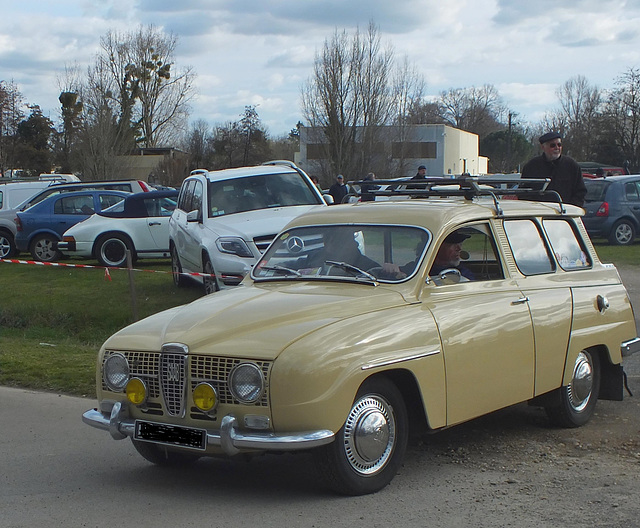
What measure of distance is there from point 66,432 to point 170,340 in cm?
240

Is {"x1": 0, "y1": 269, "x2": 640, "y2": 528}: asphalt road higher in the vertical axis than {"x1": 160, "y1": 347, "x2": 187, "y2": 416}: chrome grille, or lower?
lower

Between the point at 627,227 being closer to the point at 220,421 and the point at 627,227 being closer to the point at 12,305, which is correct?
the point at 12,305

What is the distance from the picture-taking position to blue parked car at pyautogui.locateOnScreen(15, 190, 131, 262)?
22.1 m

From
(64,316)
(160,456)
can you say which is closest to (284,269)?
(160,456)

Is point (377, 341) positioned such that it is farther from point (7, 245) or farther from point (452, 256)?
point (7, 245)

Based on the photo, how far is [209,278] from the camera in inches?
481

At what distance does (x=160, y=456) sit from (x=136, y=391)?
79 cm

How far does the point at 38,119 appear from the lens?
70.2m

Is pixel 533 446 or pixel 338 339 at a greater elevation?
pixel 338 339

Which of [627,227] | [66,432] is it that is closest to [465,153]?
[627,227]

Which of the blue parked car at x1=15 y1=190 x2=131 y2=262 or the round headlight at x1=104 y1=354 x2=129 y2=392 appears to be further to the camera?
the blue parked car at x1=15 y1=190 x2=131 y2=262

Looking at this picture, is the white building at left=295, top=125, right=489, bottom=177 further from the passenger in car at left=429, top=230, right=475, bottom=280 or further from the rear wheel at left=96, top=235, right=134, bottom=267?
the passenger in car at left=429, top=230, right=475, bottom=280

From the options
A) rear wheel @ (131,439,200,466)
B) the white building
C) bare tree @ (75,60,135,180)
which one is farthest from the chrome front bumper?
bare tree @ (75,60,135,180)

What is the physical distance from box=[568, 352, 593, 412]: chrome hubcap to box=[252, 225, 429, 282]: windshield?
177 centimetres
